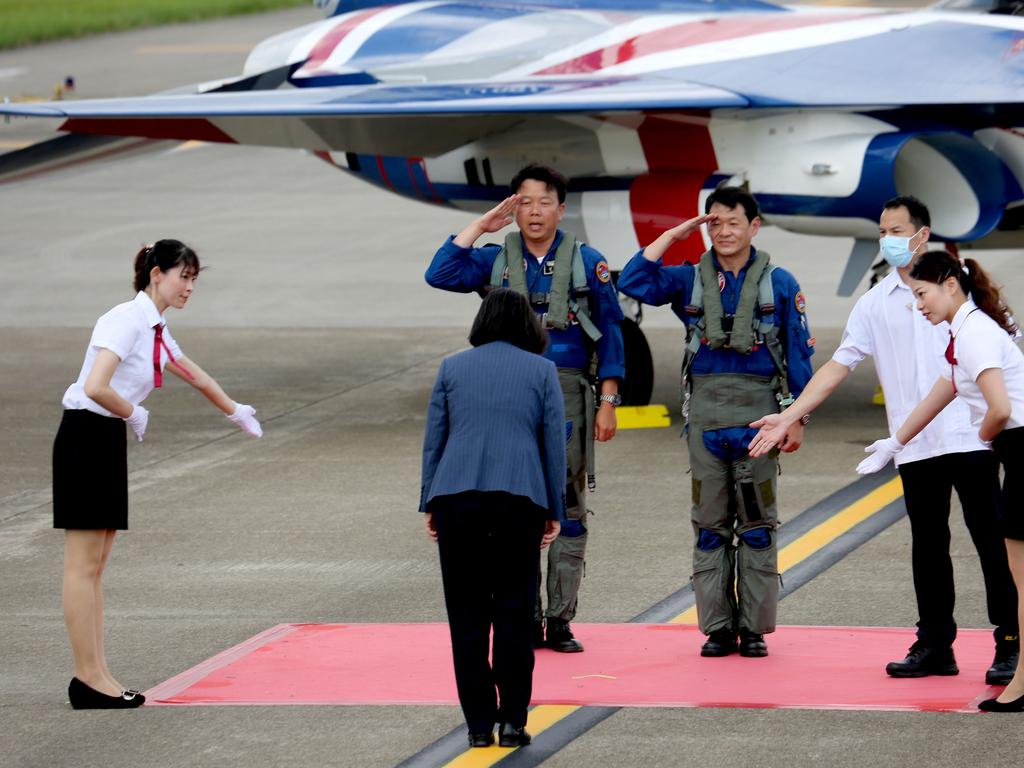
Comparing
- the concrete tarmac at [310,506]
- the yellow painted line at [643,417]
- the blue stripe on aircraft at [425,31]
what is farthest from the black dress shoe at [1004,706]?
the blue stripe on aircraft at [425,31]

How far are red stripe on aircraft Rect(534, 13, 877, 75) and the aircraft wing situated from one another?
2.44 ft

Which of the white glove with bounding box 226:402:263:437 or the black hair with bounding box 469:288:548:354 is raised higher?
the black hair with bounding box 469:288:548:354

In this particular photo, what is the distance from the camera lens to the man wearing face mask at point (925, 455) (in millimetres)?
7180

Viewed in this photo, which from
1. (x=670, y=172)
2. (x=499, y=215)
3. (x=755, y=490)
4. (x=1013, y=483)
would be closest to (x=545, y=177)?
(x=499, y=215)

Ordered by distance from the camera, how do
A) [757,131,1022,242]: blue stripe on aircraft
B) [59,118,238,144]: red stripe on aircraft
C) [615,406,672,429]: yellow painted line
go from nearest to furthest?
[757,131,1022,242]: blue stripe on aircraft, [615,406,672,429]: yellow painted line, [59,118,238,144]: red stripe on aircraft

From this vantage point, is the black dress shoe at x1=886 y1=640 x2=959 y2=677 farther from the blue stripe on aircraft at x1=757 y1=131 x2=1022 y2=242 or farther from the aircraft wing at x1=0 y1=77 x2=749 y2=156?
the aircraft wing at x1=0 y1=77 x2=749 y2=156

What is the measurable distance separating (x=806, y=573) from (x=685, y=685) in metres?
2.03

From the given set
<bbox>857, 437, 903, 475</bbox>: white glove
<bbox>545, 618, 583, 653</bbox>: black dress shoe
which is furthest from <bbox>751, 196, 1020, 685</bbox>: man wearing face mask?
<bbox>545, 618, 583, 653</bbox>: black dress shoe

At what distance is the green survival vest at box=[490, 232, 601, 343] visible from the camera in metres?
7.83

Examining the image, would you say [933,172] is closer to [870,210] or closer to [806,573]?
[870,210]

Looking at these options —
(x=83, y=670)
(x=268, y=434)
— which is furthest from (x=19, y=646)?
(x=268, y=434)

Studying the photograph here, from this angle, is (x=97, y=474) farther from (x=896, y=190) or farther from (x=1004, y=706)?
(x=896, y=190)

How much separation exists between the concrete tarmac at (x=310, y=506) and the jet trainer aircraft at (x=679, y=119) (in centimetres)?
152

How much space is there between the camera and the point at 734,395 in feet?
25.0
